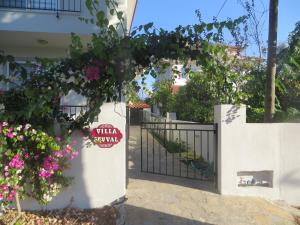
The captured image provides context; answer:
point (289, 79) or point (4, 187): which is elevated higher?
point (289, 79)

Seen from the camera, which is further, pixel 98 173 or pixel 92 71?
pixel 98 173

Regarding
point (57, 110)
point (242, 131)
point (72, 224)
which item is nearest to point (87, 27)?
point (57, 110)

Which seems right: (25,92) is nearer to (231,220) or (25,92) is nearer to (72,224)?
(72,224)

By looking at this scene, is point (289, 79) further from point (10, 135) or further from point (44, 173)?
point (10, 135)

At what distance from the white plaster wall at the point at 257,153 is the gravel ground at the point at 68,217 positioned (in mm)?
2437

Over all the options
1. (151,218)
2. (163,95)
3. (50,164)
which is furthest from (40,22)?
(163,95)

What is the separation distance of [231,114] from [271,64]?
2.29 m

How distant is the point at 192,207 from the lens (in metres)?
6.75

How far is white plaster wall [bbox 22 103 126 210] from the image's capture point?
642 cm

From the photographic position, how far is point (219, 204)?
22.9 ft

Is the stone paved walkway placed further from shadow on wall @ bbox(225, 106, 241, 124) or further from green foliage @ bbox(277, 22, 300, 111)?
green foliage @ bbox(277, 22, 300, 111)

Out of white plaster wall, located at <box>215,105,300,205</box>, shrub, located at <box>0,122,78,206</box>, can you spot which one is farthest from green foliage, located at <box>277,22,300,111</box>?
shrub, located at <box>0,122,78,206</box>

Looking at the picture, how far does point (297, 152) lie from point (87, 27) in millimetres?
5729

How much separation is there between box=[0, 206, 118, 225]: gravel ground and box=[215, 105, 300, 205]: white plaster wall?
244cm
